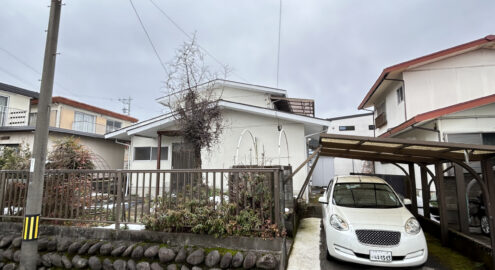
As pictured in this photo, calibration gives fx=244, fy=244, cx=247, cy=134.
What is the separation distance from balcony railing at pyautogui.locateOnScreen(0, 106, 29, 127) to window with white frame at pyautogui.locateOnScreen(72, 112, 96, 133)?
8.24 ft

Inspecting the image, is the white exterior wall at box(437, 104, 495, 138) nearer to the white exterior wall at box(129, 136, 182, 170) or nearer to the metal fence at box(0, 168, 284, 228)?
the metal fence at box(0, 168, 284, 228)

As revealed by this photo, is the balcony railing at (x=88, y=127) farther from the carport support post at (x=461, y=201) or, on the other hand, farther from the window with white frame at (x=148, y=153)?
the carport support post at (x=461, y=201)

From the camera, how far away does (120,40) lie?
29.5ft

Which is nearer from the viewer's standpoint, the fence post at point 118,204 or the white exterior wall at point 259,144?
the fence post at point 118,204

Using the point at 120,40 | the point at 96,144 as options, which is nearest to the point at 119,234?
the point at 120,40

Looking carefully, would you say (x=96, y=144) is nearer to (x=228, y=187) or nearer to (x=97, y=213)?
(x=97, y=213)

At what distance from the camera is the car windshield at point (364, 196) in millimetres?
4738

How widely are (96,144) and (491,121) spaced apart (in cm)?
1734

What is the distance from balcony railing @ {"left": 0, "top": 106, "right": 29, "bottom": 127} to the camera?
1392 cm

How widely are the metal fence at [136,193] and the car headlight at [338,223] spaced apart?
35.2 inches

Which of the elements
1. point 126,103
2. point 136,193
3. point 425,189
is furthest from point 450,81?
point 126,103

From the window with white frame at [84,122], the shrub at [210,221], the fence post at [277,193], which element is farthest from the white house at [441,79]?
the window with white frame at [84,122]

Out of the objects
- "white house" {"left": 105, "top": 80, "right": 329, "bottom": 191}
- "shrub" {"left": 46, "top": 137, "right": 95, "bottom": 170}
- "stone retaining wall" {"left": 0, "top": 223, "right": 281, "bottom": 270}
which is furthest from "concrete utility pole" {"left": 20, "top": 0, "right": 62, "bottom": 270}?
"white house" {"left": 105, "top": 80, "right": 329, "bottom": 191}

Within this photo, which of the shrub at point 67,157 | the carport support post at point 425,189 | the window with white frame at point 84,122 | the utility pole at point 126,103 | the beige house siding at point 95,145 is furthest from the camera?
the utility pole at point 126,103
